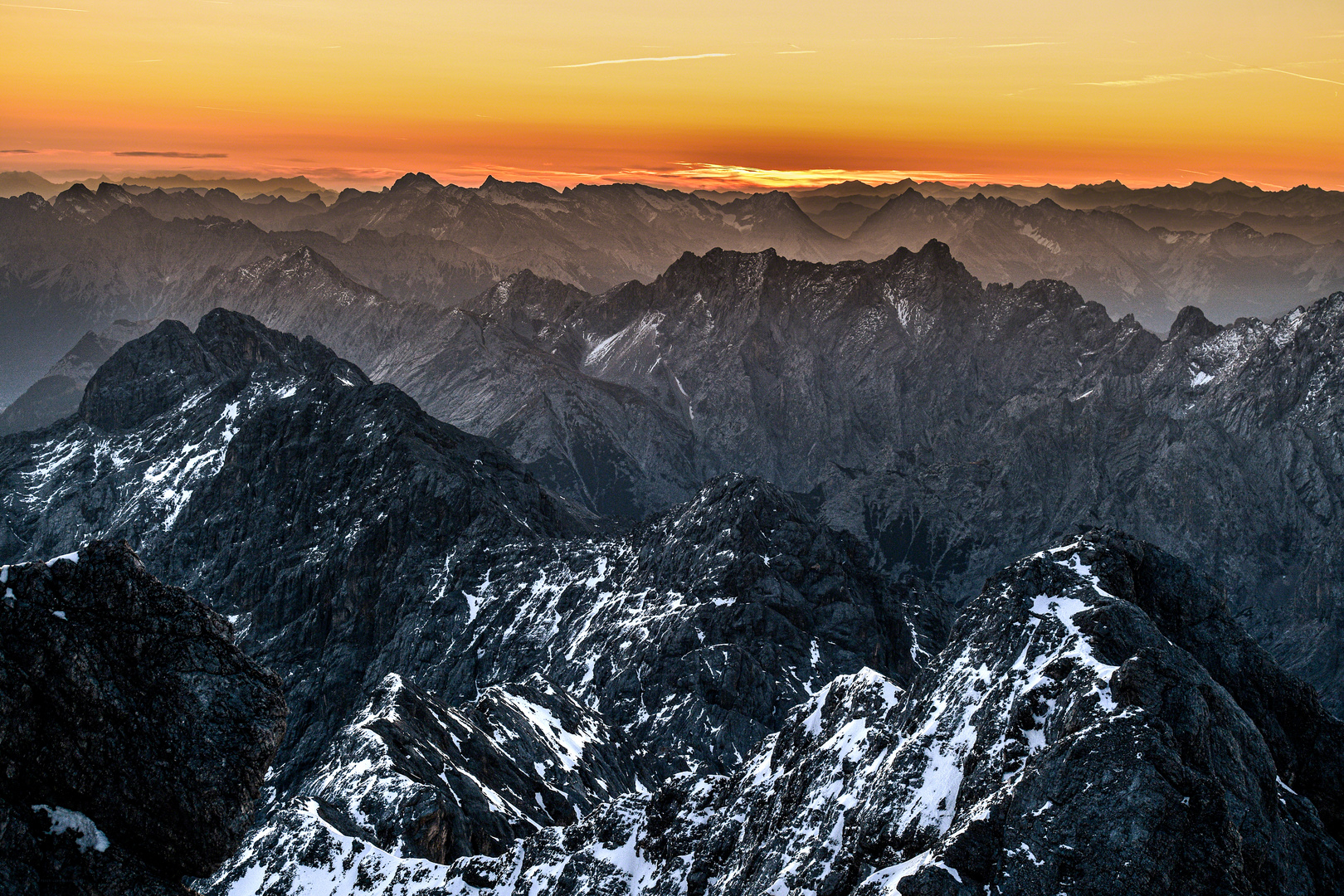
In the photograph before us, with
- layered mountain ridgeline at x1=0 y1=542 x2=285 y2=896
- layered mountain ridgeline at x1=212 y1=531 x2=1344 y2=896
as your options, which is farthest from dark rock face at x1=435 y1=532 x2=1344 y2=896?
layered mountain ridgeline at x1=0 y1=542 x2=285 y2=896

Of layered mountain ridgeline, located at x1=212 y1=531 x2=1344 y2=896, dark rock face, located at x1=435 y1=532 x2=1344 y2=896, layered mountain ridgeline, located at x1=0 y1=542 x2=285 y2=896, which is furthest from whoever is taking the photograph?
layered mountain ridgeline, located at x1=212 y1=531 x2=1344 y2=896

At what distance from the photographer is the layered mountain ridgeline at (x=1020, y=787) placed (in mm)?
49625

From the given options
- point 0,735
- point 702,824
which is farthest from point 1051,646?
point 0,735

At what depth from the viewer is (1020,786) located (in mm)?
52875

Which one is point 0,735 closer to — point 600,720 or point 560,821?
point 560,821

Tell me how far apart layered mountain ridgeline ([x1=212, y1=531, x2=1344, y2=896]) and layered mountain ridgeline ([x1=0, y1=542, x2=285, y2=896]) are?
33.9 metres

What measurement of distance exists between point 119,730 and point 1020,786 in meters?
43.5

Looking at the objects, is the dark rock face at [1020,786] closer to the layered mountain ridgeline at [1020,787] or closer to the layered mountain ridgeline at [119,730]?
the layered mountain ridgeline at [1020,787]

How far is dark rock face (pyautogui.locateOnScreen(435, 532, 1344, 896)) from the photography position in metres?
49.3

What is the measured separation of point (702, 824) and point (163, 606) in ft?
178

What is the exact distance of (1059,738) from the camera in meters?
55.5

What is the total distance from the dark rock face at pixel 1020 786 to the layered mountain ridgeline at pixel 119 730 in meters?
34.0

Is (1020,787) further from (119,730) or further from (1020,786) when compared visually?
(119,730)

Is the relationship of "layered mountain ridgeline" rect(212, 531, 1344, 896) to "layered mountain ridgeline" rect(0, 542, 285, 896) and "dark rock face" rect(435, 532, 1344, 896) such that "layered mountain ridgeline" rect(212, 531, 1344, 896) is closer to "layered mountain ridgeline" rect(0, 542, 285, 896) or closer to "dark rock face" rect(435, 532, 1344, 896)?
"dark rock face" rect(435, 532, 1344, 896)
